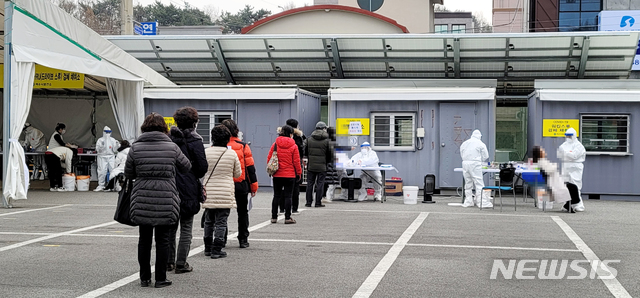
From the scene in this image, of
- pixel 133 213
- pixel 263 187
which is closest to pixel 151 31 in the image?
pixel 263 187

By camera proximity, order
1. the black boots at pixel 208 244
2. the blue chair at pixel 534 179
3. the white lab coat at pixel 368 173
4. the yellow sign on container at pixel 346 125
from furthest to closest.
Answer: the yellow sign on container at pixel 346 125, the white lab coat at pixel 368 173, the blue chair at pixel 534 179, the black boots at pixel 208 244

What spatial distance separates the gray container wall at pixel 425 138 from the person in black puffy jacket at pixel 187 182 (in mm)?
12130

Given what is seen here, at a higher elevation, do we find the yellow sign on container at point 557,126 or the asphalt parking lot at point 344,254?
the yellow sign on container at point 557,126

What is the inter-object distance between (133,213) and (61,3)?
57234mm

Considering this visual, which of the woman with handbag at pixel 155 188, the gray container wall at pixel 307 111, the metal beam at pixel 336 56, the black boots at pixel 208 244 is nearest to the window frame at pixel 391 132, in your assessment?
the gray container wall at pixel 307 111

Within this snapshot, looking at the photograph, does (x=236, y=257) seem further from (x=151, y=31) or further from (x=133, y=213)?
(x=151, y=31)

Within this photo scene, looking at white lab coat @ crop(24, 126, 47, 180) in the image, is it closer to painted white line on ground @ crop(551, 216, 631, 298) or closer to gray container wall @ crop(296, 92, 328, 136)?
gray container wall @ crop(296, 92, 328, 136)

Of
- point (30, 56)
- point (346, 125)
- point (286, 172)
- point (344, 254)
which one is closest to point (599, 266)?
point (344, 254)

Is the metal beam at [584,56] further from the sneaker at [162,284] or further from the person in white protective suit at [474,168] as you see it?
the sneaker at [162,284]

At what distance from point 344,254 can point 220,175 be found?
1.87m

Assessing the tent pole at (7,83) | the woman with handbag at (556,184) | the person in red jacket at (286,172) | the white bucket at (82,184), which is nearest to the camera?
the person in red jacket at (286,172)

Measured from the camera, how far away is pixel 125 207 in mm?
7113

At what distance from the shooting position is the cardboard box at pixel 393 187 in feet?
63.3

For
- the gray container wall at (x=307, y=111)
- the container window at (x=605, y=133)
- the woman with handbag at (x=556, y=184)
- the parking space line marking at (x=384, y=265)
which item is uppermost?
the gray container wall at (x=307, y=111)
